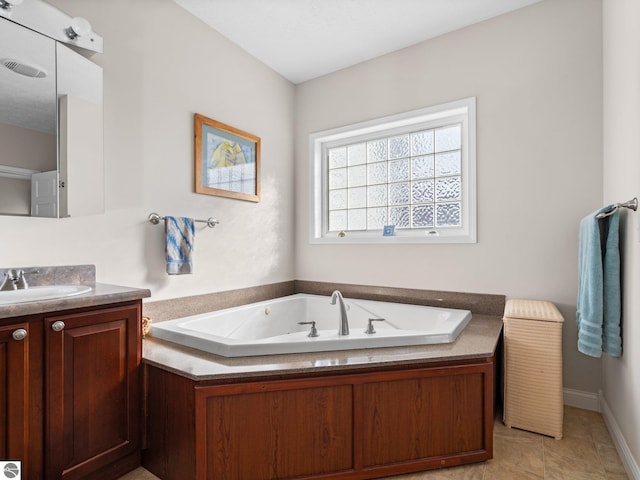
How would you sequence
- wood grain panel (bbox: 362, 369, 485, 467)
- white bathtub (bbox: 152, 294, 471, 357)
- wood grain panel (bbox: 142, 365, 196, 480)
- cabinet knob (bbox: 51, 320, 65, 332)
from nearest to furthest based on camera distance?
1. cabinet knob (bbox: 51, 320, 65, 332)
2. wood grain panel (bbox: 142, 365, 196, 480)
3. wood grain panel (bbox: 362, 369, 485, 467)
4. white bathtub (bbox: 152, 294, 471, 357)

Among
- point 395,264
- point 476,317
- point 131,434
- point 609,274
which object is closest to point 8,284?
point 131,434

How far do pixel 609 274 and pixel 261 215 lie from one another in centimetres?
239

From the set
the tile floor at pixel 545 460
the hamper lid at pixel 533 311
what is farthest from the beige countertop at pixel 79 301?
the hamper lid at pixel 533 311

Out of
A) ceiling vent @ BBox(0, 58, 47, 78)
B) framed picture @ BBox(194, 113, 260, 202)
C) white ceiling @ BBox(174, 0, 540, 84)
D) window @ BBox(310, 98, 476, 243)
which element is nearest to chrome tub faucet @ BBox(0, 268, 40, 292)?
ceiling vent @ BBox(0, 58, 47, 78)

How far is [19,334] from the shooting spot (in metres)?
1.24

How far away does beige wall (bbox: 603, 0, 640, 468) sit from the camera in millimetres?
1507

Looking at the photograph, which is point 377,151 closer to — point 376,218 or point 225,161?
point 376,218

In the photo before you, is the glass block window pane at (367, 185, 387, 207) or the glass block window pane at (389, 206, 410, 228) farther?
the glass block window pane at (367, 185, 387, 207)

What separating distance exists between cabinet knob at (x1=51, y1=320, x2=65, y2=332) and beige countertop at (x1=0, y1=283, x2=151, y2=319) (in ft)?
0.16

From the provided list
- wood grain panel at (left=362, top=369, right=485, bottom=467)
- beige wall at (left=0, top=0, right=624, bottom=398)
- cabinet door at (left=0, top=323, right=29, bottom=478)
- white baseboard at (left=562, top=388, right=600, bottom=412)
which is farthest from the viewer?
white baseboard at (left=562, top=388, right=600, bottom=412)

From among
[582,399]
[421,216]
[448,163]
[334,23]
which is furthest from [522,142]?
[582,399]

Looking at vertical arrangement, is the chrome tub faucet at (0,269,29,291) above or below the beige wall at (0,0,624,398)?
below

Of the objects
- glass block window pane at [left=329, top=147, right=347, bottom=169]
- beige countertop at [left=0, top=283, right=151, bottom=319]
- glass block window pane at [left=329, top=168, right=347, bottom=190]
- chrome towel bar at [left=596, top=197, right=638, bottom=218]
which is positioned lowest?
beige countertop at [left=0, top=283, right=151, bottom=319]

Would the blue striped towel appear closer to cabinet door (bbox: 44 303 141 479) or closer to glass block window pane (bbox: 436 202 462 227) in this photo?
cabinet door (bbox: 44 303 141 479)
